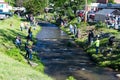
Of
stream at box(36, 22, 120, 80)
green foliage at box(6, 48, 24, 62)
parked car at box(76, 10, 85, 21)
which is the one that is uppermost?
green foliage at box(6, 48, 24, 62)

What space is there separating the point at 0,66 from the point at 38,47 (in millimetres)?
22119

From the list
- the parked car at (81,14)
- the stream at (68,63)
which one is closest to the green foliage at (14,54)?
the stream at (68,63)

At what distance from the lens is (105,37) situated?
Result: 4669cm

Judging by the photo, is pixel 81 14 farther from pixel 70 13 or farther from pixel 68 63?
pixel 68 63

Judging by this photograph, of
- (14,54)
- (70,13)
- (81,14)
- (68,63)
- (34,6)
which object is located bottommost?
(81,14)

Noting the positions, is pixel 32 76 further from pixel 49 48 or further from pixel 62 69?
pixel 49 48

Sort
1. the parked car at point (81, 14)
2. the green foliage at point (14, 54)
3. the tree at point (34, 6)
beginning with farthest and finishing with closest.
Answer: the tree at point (34, 6), the parked car at point (81, 14), the green foliage at point (14, 54)

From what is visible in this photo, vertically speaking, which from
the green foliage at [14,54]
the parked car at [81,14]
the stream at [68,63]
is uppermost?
the green foliage at [14,54]

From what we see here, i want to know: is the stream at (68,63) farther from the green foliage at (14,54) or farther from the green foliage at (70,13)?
the green foliage at (70,13)

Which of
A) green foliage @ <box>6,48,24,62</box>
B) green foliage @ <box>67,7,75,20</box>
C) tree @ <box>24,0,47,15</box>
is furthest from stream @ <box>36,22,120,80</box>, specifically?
tree @ <box>24,0,47,15</box>

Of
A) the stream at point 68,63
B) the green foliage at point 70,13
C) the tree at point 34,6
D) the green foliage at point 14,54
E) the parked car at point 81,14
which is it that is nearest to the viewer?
the stream at point 68,63

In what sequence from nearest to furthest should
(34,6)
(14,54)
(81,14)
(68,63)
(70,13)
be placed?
(14,54)
(68,63)
(81,14)
(70,13)
(34,6)

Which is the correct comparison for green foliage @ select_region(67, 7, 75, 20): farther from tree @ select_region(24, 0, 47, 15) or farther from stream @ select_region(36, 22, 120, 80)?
stream @ select_region(36, 22, 120, 80)

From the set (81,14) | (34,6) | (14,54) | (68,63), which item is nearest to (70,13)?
(81,14)
